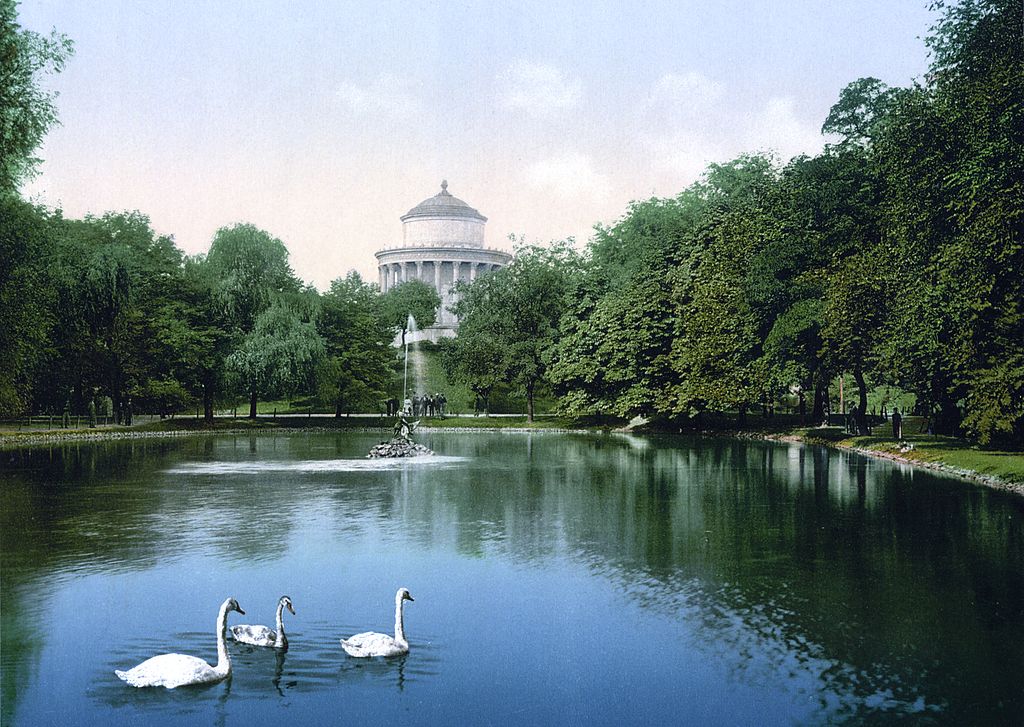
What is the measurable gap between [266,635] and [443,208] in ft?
441

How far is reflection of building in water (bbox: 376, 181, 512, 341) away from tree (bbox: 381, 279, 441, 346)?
18678 millimetres

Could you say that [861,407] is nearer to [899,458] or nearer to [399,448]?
[899,458]

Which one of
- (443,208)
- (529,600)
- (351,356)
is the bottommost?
(529,600)

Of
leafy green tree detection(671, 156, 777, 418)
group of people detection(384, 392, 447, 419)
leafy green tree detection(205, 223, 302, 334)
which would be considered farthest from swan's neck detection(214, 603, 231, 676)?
group of people detection(384, 392, 447, 419)

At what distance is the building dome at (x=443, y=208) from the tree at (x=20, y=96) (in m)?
109

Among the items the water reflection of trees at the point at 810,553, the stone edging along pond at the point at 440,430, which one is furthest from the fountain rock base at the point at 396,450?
the stone edging along pond at the point at 440,430

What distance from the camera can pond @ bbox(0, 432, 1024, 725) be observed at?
35.0 feet

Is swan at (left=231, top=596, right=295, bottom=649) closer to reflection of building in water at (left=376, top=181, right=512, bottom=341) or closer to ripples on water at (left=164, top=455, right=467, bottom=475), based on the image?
ripples on water at (left=164, top=455, right=467, bottom=475)

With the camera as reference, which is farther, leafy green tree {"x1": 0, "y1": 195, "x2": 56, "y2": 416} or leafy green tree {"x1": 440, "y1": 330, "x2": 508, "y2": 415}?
leafy green tree {"x1": 440, "y1": 330, "x2": 508, "y2": 415}

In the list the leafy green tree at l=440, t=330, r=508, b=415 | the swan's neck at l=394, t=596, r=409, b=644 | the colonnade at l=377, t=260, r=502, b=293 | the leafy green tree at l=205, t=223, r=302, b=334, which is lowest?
the swan's neck at l=394, t=596, r=409, b=644

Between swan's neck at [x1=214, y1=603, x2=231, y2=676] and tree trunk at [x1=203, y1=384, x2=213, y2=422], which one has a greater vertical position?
tree trunk at [x1=203, y1=384, x2=213, y2=422]

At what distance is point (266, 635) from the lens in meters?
12.4

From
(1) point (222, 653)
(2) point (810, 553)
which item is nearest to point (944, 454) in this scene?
(2) point (810, 553)

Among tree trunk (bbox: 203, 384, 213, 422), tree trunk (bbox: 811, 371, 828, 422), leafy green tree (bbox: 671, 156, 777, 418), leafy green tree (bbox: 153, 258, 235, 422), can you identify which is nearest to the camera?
tree trunk (bbox: 811, 371, 828, 422)
